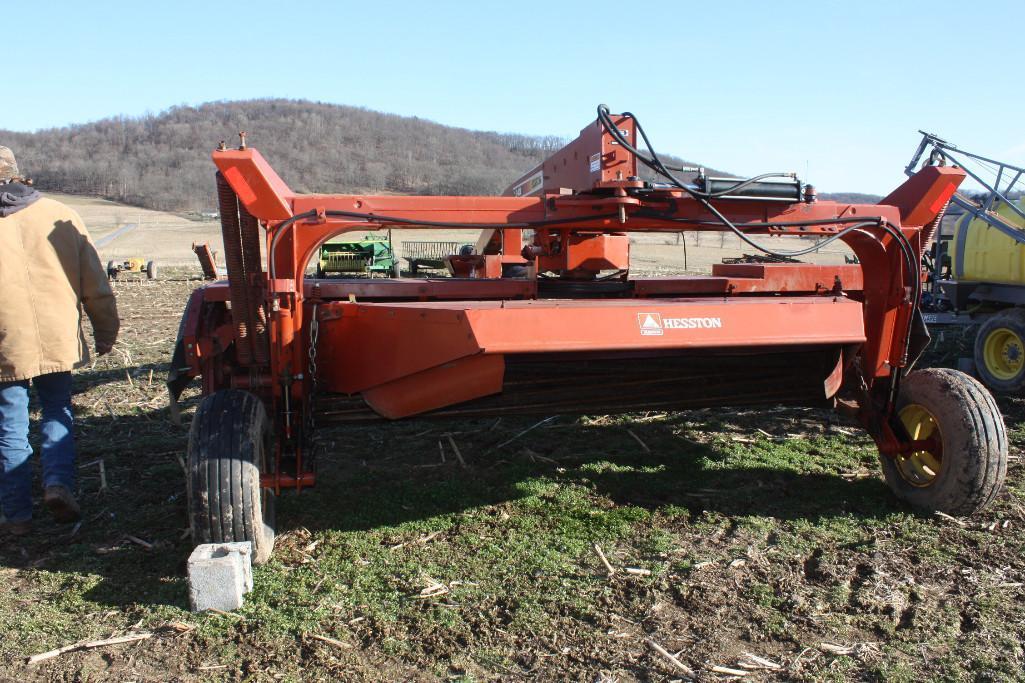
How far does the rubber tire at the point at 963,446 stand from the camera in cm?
393

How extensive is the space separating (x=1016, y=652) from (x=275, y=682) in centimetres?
255

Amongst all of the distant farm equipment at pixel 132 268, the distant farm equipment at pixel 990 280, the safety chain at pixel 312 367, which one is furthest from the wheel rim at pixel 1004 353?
the distant farm equipment at pixel 132 268

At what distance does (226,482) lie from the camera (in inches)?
136

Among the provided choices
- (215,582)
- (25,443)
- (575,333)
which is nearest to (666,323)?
(575,333)

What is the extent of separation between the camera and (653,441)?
18.6ft

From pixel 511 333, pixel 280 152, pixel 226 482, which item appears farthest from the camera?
pixel 280 152

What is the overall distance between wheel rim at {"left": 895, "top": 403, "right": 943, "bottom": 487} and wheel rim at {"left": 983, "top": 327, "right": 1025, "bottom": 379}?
4.28 meters

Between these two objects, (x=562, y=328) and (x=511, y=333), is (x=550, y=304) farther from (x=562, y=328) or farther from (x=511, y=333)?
(x=511, y=333)

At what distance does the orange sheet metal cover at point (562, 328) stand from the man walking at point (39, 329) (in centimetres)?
138

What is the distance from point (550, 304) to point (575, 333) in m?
0.32

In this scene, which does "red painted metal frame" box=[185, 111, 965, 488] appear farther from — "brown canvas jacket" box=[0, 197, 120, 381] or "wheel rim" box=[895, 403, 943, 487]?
"brown canvas jacket" box=[0, 197, 120, 381]

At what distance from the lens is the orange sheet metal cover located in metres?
3.33

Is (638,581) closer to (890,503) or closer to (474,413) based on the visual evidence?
(474,413)

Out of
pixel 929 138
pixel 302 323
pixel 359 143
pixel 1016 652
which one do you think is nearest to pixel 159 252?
pixel 929 138
